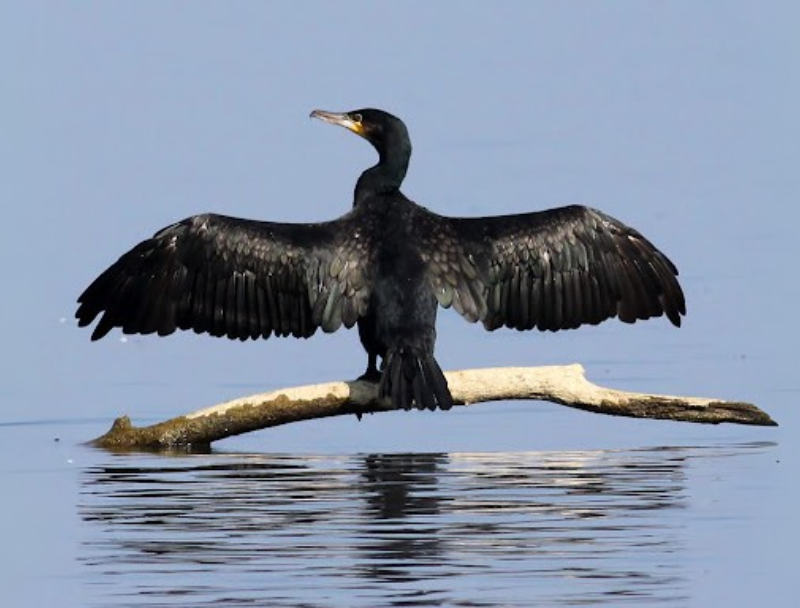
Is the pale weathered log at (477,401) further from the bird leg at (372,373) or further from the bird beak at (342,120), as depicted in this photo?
the bird beak at (342,120)

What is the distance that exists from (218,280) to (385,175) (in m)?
1.48

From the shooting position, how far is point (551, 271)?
→ 19.5 metres

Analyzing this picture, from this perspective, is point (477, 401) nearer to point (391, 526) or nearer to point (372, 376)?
point (372, 376)

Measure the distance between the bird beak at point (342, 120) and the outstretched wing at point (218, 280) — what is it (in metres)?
1.33

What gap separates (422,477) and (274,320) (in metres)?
2.31

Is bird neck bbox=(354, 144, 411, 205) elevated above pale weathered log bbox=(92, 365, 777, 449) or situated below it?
above

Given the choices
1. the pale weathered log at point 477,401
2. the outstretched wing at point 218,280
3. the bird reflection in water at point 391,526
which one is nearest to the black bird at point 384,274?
the outstretched wing at point 218,280

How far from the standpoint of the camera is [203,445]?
61.1ft

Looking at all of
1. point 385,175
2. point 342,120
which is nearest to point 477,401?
point 385,175

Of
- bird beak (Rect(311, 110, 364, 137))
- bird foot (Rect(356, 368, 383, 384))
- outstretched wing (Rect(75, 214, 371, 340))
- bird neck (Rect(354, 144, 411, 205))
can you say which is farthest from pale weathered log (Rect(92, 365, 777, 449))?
bird beak (Rect(311, 110, 364, 137))

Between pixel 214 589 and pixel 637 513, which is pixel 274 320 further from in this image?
pixel 214 589

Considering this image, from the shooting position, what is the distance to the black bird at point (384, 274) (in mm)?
18547

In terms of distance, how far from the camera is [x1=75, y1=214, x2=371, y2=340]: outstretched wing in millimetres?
18984

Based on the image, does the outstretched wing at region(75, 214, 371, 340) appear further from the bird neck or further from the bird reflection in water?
the bird reflection in water
